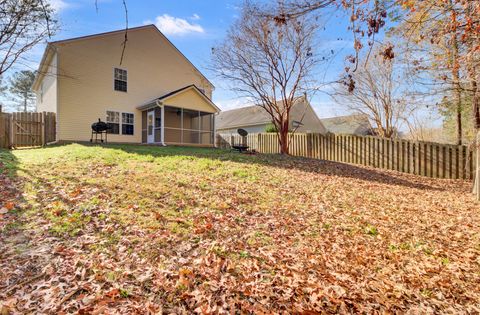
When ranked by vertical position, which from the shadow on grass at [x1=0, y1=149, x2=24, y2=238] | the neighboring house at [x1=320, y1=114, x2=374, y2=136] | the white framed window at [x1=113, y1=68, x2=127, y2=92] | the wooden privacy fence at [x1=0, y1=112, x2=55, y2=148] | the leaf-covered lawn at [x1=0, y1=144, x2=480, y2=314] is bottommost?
the leaf-covered lawn at [x1=0, y1=144, x2=480, y2=314]

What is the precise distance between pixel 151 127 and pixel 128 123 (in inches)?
50.4

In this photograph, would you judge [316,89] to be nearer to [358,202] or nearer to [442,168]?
[442,168]

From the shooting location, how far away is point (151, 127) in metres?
14.9

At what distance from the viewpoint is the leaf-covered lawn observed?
2.36m

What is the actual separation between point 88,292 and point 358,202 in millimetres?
4947

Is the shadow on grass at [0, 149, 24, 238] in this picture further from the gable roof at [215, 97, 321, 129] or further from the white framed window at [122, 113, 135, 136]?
the gable roof at [215, 97, 321, 129]

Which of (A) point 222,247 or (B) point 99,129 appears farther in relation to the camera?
(B) point 99,129

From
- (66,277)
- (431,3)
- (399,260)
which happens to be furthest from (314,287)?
(431,3)

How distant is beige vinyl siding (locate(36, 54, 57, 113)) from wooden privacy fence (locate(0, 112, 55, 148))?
0.82 meters

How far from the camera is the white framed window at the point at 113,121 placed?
546 inches

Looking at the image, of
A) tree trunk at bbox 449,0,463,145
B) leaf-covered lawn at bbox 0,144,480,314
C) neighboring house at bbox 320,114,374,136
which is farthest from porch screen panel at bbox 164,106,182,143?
neighboring house at bbox 320,114,374,136

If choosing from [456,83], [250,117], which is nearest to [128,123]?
[250,117]

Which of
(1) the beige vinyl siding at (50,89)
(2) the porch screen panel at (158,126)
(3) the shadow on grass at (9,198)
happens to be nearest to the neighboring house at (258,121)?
(2) the porch screen panel at (158,126)

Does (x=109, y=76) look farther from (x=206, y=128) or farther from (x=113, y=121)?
(x=206, y=128)
